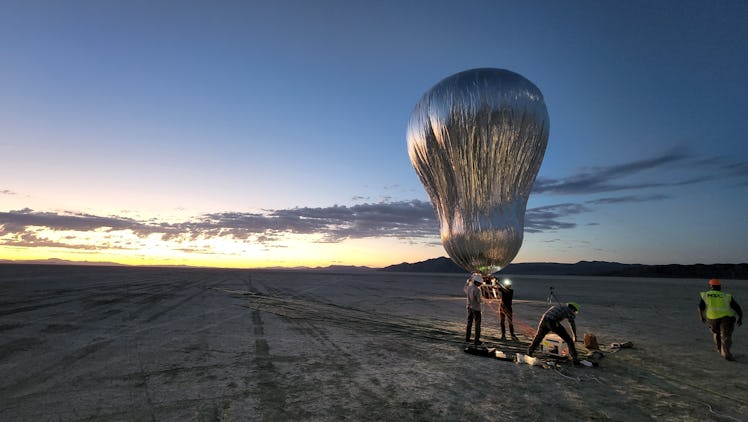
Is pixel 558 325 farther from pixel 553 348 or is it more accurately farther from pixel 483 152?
pixel 483 152

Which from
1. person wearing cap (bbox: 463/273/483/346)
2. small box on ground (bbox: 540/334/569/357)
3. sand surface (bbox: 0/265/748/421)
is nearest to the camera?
sand surface (bbox: 0/265/748/421)

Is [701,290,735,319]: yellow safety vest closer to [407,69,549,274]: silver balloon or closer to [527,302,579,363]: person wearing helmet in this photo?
[527,302,579,363]: person wearing helmet

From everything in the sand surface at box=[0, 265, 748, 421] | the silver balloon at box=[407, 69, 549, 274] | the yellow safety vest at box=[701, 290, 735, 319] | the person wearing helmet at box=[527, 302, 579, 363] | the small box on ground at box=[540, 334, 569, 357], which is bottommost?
the sand surface at box=[0, 265, 748, 421]

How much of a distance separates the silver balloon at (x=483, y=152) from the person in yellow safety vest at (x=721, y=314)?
4678 mm

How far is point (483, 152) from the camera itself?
8.46 metres

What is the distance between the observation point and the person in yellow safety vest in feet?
28.4

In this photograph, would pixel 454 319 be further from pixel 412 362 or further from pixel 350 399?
pixel 350 399

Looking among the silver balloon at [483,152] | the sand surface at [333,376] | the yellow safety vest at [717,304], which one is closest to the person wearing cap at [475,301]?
the sand surface at [333,376]

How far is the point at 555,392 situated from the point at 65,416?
7.13 m

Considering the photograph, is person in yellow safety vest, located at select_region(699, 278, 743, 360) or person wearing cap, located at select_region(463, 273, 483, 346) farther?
person wearing cap, located at select_region(463, 273, 483, 346)

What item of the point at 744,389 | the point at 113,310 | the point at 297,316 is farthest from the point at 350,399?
the point at 113,310

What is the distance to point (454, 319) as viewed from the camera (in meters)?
15.6

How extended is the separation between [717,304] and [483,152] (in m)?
6.38

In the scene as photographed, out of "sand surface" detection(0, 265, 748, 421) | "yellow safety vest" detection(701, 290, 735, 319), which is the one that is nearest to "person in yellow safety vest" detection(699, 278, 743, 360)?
"yellow safety vest" detection(701, 290, 735, 319)
